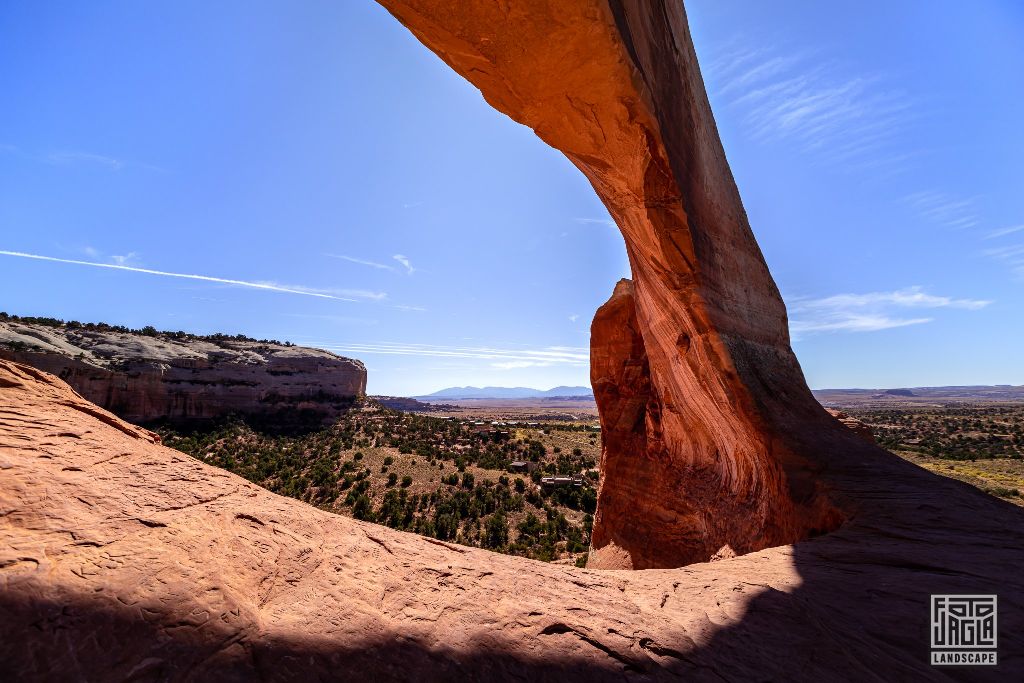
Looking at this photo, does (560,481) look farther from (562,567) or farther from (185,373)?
(185,373)

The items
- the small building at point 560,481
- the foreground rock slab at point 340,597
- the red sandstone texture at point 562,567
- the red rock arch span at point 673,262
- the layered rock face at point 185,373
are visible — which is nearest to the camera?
the foreground rock slab at point 340,597

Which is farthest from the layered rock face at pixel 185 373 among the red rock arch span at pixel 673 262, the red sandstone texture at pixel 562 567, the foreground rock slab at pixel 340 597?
the red rock arch span at pixel 673 262

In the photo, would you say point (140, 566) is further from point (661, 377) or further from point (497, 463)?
point (497, 463)

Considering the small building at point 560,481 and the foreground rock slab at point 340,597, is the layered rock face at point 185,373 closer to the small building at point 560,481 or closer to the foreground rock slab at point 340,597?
the small building at point 560,481

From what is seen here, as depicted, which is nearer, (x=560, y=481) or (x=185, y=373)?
(x=560, y=481)

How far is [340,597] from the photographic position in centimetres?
279

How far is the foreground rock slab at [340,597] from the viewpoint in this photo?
2.13m

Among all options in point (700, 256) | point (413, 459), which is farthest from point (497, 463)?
point (700, 256)

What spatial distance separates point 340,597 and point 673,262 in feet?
26.1

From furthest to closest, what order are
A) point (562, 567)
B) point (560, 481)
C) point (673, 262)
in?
point (560, 481) < point (673, 262) < point (562, 567)

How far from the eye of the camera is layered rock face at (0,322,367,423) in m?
33.3

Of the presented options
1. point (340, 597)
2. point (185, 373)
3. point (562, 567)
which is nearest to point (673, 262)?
point (562, 567)

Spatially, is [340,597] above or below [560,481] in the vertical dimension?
above

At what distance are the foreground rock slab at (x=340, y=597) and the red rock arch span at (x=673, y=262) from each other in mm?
3082
